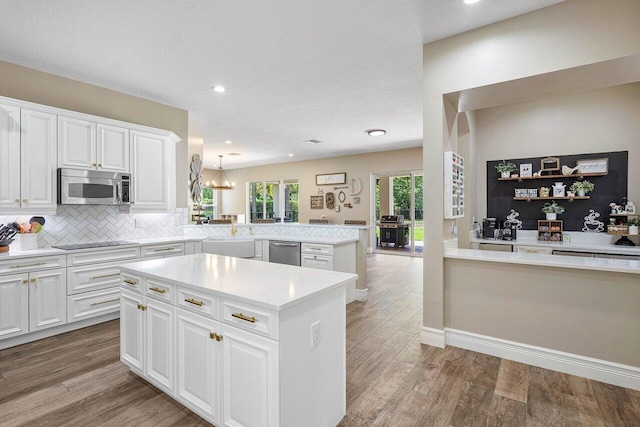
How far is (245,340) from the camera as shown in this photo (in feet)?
5.20

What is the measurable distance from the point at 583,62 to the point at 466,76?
31.4 inches

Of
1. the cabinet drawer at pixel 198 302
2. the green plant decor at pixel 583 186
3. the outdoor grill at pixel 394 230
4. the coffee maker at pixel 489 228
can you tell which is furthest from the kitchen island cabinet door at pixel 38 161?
the outdoor grill at pixel 394 230

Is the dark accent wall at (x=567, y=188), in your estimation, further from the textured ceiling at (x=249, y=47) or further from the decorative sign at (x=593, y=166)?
the textured ceiling at (x=249, y=47)

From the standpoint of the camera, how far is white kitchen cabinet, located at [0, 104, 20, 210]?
2.97 meters

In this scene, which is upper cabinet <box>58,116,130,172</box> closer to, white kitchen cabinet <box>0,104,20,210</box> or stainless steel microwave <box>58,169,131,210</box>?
stainless steel microwave <box>58,169,131,210</box>

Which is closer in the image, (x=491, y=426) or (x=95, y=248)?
(x=491, y=426)

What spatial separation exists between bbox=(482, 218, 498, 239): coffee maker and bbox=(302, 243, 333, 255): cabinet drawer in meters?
2.40

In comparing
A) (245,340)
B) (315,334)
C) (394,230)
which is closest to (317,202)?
(394,230)

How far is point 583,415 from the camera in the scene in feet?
6.45

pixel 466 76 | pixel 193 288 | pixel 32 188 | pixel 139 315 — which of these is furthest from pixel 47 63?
pixel 466 76

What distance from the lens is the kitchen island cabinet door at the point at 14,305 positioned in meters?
2.87

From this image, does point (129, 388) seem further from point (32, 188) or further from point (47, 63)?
point (47, 63)

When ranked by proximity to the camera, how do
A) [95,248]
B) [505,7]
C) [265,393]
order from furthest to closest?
[95,248] < [505,7] < [265,393]

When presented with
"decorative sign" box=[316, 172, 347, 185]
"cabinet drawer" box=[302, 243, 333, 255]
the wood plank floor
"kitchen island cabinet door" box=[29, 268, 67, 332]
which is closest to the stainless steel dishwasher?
"cabinet drawer" box=[302, 243, 333, 255]
